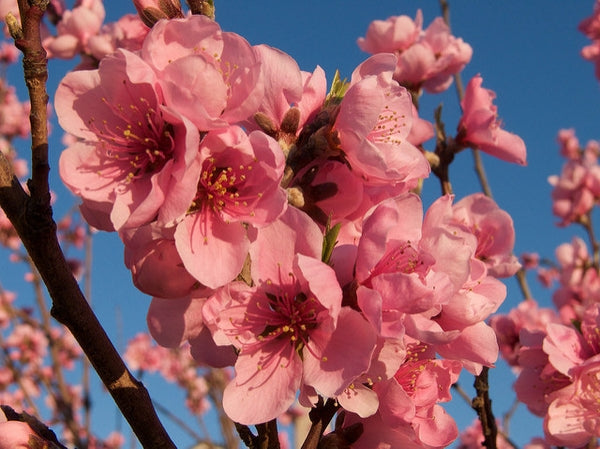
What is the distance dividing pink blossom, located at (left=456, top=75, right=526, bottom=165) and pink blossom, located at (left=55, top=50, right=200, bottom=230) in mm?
1409

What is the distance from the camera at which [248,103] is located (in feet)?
3.76

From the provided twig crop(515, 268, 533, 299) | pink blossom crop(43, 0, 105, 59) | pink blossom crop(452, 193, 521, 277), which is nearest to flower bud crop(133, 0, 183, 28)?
pink blossom crop(452, 193, 521, 277)

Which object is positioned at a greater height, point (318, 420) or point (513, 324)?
point (513, 324)

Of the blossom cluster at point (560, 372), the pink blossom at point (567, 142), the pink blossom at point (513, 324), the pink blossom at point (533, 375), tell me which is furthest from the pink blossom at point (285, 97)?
the pink blossom at point (567, 142)

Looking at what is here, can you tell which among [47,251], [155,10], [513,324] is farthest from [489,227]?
[47,251]

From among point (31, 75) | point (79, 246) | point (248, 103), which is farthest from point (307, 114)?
point (79, 246)

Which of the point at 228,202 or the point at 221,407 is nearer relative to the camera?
the point at 228,202

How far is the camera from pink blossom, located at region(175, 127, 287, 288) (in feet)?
3.66

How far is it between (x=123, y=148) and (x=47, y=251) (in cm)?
26

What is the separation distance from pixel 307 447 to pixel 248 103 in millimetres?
720

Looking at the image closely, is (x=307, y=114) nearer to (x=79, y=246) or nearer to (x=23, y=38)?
(x=23, y=38)

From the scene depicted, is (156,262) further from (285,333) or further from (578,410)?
(578,410)

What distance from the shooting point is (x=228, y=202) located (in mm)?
1229

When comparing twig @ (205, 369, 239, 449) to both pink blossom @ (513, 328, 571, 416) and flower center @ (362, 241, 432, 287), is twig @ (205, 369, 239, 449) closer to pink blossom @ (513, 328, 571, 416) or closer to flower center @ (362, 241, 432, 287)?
pink blossom @ (513, 328, 571, 416)
